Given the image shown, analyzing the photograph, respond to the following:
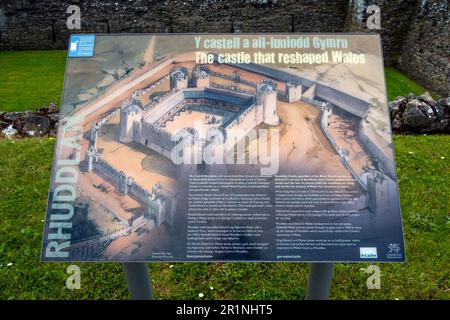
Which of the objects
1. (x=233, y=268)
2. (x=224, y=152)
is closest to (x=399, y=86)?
(x=233, y=268)

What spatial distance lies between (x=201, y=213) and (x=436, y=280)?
7.77ft

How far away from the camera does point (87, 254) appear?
241cm

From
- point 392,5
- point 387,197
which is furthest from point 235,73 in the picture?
point 392,5

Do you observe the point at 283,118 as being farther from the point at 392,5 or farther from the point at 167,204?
the point at 392,5

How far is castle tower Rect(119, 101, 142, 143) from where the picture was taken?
2.63 m

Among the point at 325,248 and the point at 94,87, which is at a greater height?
the point at 94,87

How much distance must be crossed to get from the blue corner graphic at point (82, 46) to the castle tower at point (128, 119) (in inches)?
16.0

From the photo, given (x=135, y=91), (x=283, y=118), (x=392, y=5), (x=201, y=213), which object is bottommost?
(x=201, y=213)

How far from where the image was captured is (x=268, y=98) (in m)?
2.69

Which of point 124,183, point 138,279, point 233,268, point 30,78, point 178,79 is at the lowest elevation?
point 138,279

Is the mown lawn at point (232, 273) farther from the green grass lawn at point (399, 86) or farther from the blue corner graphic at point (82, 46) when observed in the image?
the green grass lawn at point (399, 86)

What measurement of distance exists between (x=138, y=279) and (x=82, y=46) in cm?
139

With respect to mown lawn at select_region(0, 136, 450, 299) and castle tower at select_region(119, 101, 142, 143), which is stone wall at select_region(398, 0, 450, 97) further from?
castle tower at select_region(119, 101, 142, 143)

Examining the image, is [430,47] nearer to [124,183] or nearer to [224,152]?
[224,152]
